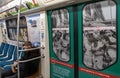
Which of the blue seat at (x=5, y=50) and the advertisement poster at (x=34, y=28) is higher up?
the advertisement poster at (x=34, y=28)

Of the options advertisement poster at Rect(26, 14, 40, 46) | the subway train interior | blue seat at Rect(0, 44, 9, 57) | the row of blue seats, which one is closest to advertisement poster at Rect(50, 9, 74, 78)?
the subway train interior

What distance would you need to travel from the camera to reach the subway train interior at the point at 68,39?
257 cm

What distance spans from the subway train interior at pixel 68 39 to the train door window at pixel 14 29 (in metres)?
0.03

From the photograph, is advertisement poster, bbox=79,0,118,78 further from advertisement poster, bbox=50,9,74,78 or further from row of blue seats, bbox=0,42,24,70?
row of blue seats, bbox=0,42,24,70

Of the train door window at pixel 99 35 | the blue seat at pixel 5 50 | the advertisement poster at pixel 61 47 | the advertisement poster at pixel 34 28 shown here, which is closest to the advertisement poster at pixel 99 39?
the train door window at pixel 99 35

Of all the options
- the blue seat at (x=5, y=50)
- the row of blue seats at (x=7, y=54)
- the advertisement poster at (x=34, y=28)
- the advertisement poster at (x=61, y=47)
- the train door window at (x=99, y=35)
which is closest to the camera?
the train door window at (x=99, y=35)

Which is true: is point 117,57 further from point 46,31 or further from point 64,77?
point 46,31

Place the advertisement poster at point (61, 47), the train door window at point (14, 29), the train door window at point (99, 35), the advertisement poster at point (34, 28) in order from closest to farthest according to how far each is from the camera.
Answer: the train door window at point (99, 35) → the advertisement poster at point (61, 47) → the advertisement poster at point (34, 28) → the train door window at point (14, 29)

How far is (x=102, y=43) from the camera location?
268cm

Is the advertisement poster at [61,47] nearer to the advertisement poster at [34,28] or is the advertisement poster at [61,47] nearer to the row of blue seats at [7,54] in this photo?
the advertisement poster at [34,28]

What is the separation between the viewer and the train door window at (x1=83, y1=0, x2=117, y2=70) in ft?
8.21

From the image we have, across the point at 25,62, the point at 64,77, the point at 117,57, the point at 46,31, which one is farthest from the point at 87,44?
the point at 25,62

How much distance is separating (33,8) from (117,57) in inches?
97.7

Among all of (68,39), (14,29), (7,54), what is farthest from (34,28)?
(7,54)
